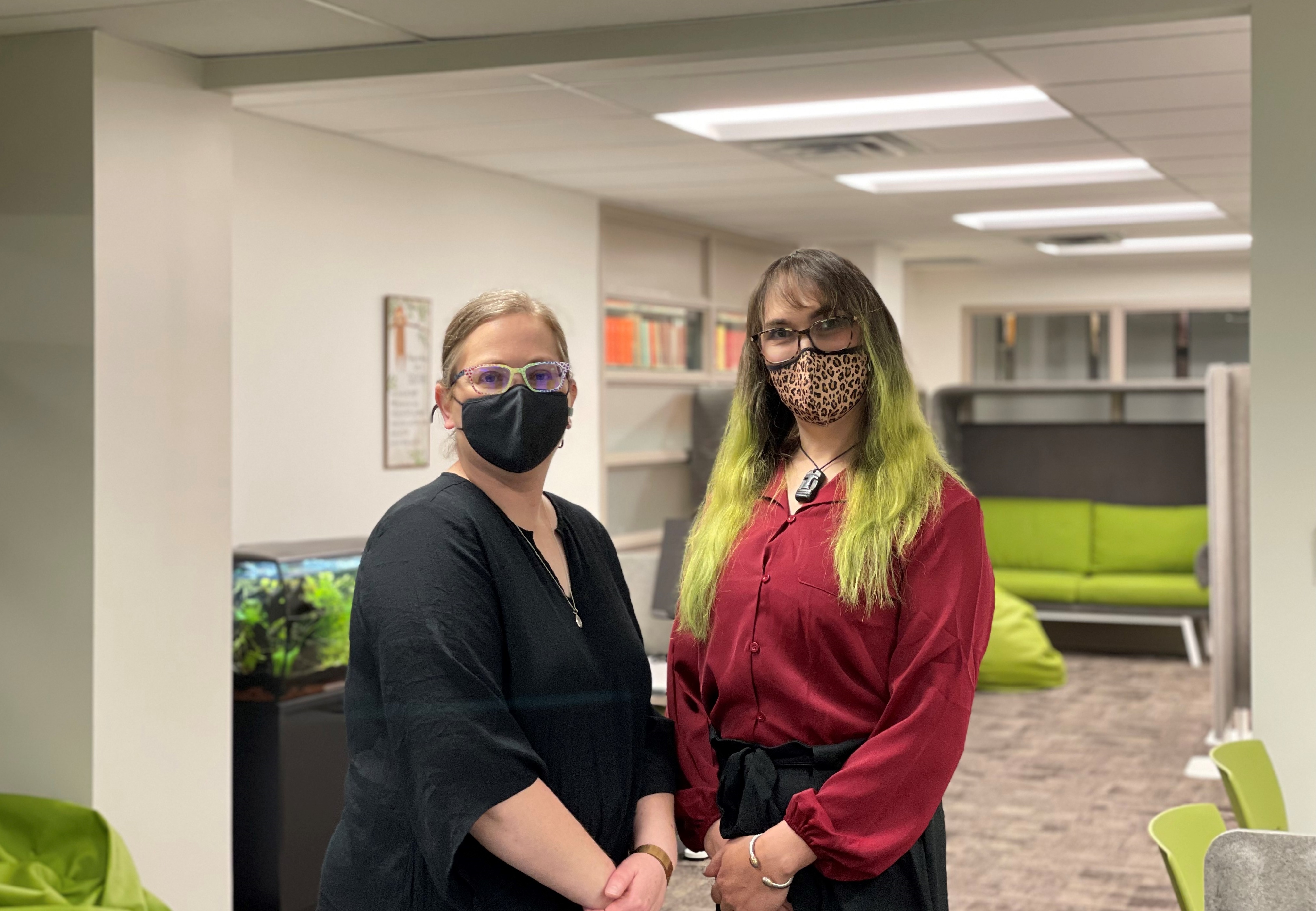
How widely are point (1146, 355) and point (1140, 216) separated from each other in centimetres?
295

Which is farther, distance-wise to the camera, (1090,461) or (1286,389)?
(1090,461)

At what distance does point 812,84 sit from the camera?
14.4 feet

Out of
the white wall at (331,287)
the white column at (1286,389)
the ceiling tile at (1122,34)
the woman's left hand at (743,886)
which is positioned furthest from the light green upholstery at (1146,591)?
the woman's left hand at (743,886)

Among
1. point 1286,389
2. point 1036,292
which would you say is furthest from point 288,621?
point 1036,292

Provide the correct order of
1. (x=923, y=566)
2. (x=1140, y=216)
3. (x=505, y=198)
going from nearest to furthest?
(x=923, y=566) → (x=505, y=198) → (x=1140, y=216)

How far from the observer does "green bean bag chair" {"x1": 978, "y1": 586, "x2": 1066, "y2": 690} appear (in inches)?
298

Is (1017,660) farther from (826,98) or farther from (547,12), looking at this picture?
(547,12)

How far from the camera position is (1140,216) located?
25.0 ft

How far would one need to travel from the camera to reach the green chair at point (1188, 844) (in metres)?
2.17

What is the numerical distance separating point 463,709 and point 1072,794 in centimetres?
438

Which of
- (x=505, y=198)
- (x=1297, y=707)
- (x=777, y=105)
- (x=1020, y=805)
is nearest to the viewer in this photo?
(x=1297, y=707)

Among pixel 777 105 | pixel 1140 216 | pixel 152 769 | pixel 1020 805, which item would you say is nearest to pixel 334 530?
pixel 152 769

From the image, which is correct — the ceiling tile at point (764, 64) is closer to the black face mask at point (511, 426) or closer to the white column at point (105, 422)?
the white column at point (105, 422)

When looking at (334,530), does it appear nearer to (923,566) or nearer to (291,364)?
(291,364)
